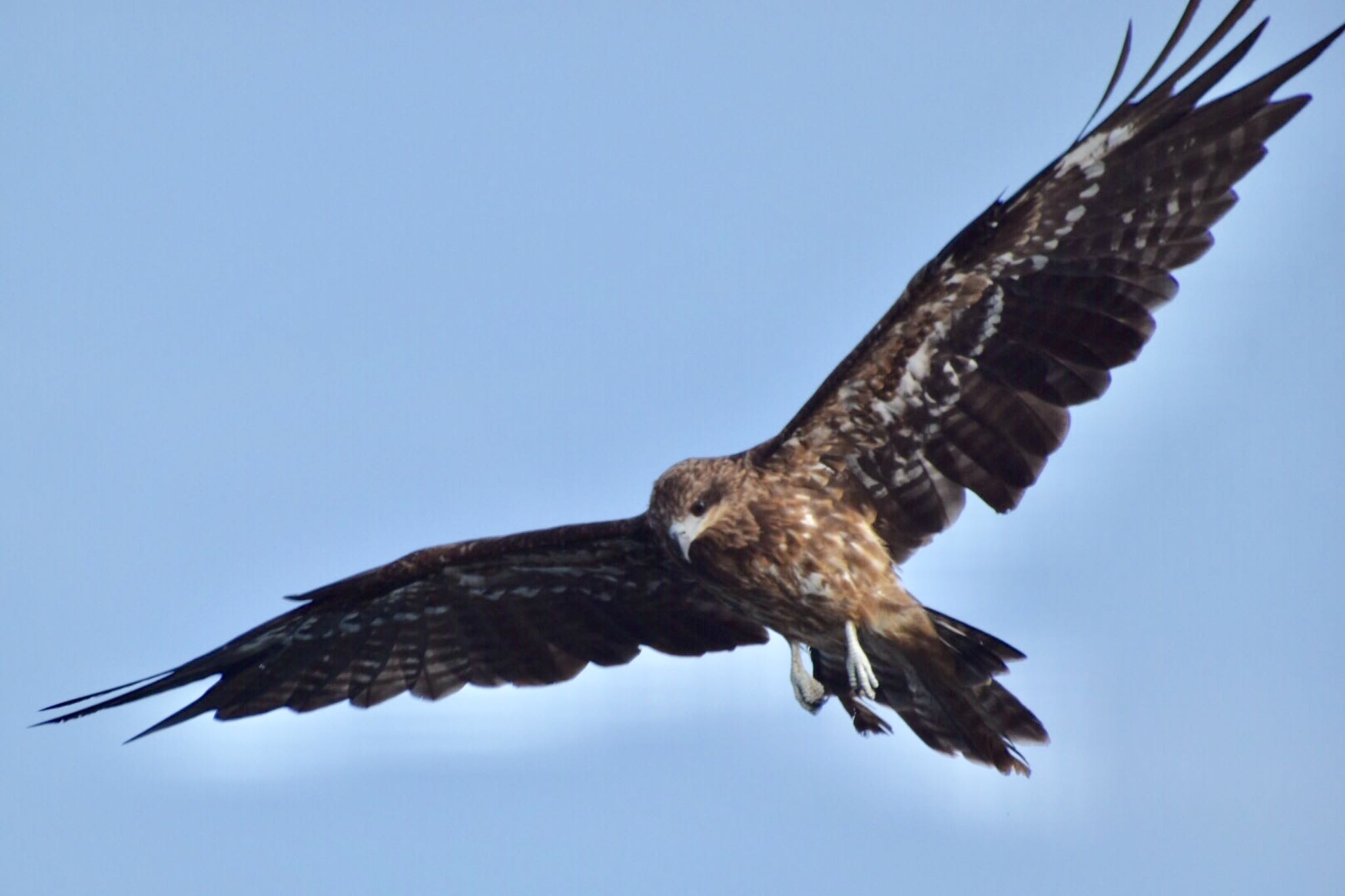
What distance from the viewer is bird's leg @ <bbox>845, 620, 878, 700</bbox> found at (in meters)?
10.8

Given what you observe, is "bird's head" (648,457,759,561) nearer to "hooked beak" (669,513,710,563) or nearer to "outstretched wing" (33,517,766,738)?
"hooked beak" (669,513,710,563)

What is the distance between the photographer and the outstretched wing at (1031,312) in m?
9.96

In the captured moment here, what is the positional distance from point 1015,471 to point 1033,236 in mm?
1232

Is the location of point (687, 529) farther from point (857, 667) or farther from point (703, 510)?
point (857, 667)

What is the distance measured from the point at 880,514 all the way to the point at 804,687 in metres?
1.07

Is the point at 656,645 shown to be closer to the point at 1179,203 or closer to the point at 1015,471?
the point at 1015,471

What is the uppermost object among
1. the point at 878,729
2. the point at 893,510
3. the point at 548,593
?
the point at 548,593

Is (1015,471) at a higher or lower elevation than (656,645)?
lower

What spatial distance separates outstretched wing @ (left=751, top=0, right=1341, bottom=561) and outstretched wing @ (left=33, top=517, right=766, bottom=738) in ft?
5.10

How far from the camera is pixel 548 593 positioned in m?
12.4

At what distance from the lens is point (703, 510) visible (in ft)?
35.1

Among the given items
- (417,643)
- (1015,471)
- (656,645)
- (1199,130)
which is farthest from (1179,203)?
(417,643)

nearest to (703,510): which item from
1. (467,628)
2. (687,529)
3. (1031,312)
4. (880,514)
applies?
(687,529)

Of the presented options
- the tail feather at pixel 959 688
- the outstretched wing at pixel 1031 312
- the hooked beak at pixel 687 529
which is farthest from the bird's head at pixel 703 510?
the tail feather at pixel 959 688
